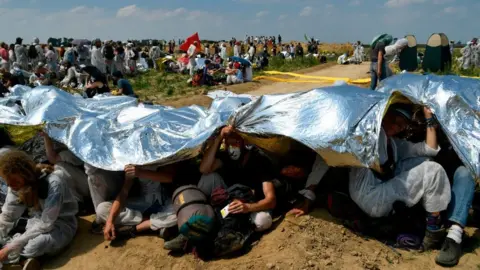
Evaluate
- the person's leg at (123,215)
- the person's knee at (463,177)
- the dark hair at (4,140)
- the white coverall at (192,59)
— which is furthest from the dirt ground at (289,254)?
the white coverall at (192,59)

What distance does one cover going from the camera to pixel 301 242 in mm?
3285

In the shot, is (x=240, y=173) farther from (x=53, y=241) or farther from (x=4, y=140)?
(x=4, y=140)

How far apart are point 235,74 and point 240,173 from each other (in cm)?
1007

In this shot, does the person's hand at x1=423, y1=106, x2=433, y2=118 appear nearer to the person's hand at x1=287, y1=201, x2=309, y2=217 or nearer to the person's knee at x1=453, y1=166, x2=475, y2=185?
the person's knee at x1=453, y1=166, x2=475, y2=185

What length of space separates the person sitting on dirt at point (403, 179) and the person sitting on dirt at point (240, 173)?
29.3 inches

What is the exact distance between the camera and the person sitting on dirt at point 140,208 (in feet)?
11.9

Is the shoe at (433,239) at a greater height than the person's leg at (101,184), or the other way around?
the person's leg at (101,184)

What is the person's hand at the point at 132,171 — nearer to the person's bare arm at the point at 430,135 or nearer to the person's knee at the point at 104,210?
the person's knee at the point at 104,210

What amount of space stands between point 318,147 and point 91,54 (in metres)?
13.6

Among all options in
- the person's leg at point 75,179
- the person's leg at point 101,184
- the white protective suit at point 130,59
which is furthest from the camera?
the white protective suit at point 130,59

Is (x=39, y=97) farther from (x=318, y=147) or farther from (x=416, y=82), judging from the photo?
(x=416, y=82)

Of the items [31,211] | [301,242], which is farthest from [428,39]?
[31,211]

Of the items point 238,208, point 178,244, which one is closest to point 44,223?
point 178,244

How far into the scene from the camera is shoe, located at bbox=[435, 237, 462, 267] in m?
3.02
